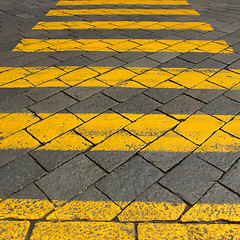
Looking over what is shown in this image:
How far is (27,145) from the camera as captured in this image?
2510mm

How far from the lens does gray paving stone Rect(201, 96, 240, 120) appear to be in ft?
9.67

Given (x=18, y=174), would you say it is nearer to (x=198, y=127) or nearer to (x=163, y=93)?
→ (x=198, y=127)

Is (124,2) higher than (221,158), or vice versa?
(124,2)

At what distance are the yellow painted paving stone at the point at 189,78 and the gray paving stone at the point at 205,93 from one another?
15 centimetres

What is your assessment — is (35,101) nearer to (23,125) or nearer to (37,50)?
(23,125)

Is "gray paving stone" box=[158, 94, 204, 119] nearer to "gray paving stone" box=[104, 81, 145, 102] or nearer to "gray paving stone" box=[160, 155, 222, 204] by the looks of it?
"gray paving stone" box=[104, 81, 145, 102]

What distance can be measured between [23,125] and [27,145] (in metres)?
0.33

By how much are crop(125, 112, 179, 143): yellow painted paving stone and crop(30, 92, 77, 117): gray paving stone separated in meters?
0.80

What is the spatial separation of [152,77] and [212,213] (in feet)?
6.92

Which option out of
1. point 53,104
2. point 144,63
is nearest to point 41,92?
point 53,104

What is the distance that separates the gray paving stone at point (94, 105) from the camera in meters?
2.98

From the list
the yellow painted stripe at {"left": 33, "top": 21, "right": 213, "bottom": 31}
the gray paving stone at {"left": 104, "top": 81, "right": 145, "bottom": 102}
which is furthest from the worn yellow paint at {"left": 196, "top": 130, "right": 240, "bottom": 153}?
the yellow painted stripe at {"left": 33, "top": 21, "right": 213, "bottom": 31}

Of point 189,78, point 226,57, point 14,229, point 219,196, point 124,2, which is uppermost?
point 124,2

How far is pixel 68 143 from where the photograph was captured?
253cm
